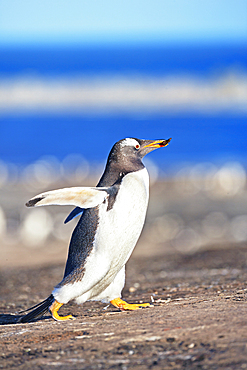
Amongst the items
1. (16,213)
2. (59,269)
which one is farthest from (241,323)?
(16,213)

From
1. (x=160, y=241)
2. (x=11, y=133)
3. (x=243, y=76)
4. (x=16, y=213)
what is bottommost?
(x=160, y=241)

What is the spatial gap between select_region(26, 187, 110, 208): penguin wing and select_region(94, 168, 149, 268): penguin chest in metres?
0.11

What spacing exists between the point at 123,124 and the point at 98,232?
6555 cm

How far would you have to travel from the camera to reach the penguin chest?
4.29 meters

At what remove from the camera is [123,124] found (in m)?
69.2

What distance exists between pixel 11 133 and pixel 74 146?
467 inches

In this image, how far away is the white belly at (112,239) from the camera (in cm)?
426

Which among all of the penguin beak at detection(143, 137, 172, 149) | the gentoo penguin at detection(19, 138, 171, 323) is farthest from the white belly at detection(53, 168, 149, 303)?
the penguin beak at detection(143, 137, 172, 149)

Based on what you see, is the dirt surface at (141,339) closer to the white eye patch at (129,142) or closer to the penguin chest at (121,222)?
the penguin chest at (121,222)

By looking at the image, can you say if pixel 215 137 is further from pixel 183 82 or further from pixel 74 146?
pixel 183 82

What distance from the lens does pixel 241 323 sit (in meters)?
3.29

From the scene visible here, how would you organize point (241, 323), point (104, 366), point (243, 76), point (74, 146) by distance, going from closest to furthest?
point (104, 366)
point (241, 323)
point (74, 146)
point (243, 76)

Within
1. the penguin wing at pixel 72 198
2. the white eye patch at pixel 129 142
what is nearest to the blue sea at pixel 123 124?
the white eye patch at pixel 129 142

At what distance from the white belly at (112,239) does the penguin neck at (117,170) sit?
5.0 inches
